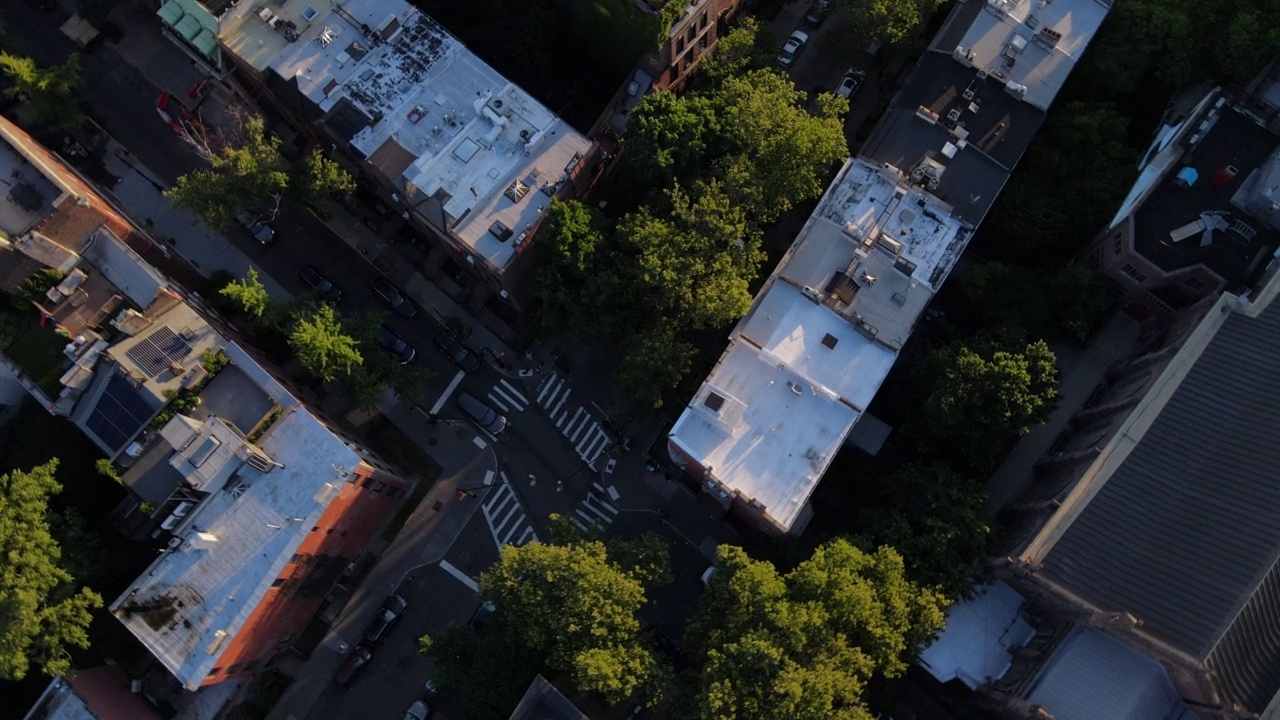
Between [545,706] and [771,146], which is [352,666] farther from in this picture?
[771,146]

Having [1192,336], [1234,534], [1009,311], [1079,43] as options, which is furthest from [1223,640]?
[1079,43]

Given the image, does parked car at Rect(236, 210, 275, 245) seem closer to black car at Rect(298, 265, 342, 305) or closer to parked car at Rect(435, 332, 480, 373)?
black car at Rect(298, 265, 342, 305)

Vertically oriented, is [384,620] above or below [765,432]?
below

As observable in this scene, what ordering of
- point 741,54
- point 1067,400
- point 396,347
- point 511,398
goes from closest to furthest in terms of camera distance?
point 1067,400 → point 741,54 → point 396,347 → point 511,398

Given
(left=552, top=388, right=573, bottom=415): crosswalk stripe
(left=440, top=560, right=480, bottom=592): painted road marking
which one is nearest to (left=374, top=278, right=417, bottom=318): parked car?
(left=552, top=388, right=573, bottom=415): crosswalk stripe

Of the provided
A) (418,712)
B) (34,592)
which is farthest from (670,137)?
(34,592)
